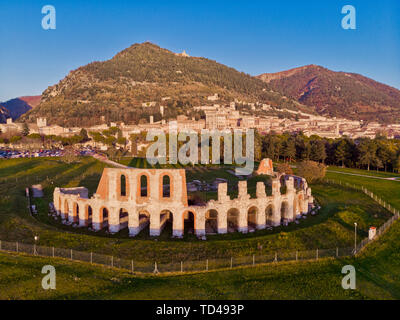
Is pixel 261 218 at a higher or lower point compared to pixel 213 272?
higher

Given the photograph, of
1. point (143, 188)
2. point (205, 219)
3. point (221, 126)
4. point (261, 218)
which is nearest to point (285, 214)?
point (261, 218)

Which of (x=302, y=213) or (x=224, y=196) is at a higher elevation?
(x=224, y=196)

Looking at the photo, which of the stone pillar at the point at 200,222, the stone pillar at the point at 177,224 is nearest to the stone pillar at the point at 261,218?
the stone pillar at the point at 200,222

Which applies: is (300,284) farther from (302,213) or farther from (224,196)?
(302,213)

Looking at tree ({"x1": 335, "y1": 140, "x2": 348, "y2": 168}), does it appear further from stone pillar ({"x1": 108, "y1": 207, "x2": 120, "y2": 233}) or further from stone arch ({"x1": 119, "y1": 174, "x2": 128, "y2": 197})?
stone pillar ({"x1": 108, "y1": 207, "x2": 120, "y2": 233})

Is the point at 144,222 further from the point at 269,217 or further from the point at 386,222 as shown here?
the point at 386,222
